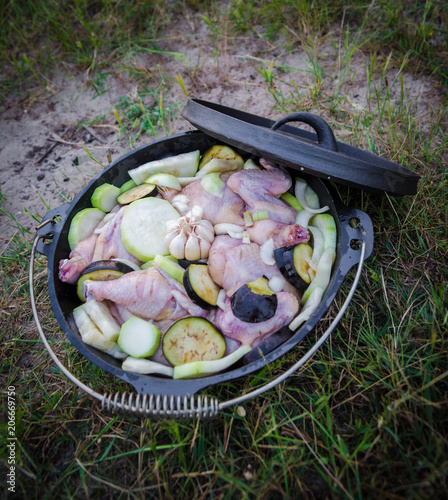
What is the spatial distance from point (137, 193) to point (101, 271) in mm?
870

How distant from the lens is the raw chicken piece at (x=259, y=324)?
2492 millimetres

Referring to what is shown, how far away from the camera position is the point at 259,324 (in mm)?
2496

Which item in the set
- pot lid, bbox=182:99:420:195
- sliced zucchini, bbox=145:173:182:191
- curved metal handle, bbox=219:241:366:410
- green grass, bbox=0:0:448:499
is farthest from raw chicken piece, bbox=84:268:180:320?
pot lid, bbox=182:99:420:195

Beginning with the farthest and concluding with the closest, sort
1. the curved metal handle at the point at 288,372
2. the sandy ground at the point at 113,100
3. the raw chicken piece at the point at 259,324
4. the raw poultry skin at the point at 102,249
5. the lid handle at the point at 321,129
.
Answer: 1. the sandy ground at the point at 113,100
2. the raw poultry skin at the point at 102,249
3. the lid handle at the point at 321,129
4. the raw chicken piece at the point at 259,324
5. the curved metal handle at the point at 288,372

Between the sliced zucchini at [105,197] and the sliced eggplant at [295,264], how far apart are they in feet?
5.43

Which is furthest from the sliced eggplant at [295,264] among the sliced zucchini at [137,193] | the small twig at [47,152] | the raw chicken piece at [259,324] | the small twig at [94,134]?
the small twig at [47,152]

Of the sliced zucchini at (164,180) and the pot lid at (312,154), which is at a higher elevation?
the pot lid at (312,154)

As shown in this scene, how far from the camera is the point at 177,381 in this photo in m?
2.17

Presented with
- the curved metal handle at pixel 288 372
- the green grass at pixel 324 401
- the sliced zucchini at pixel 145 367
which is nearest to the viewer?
the curved metal handle at pixel 288 372

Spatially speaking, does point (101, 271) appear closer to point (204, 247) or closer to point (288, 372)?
point (204, 247)

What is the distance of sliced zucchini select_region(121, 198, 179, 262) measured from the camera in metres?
2.90

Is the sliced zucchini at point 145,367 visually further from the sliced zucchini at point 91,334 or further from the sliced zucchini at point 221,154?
the sliced zucchini at point 221,154

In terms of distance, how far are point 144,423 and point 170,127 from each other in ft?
11.6

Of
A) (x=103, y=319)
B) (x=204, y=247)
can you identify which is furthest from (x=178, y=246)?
(x=103, y=319)
